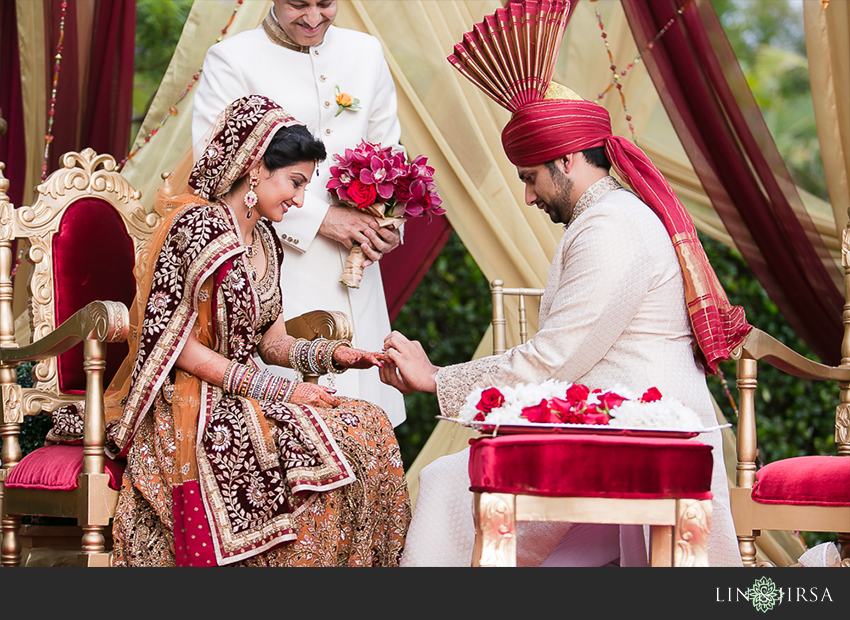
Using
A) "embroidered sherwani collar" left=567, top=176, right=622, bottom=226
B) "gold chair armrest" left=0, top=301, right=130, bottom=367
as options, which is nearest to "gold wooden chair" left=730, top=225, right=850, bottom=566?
"embroidered sherwani collar" left=567, top=176, right=622, bottom=226

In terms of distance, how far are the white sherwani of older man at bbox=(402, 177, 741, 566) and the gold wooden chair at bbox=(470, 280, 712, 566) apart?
512 mm

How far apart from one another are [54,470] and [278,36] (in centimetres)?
184

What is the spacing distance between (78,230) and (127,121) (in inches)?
37.0

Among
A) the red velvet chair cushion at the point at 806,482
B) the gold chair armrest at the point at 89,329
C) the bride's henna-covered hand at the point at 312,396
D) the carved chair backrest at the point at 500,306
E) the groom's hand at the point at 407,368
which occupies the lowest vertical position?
the red velvet chair cushion at the point at 806,482

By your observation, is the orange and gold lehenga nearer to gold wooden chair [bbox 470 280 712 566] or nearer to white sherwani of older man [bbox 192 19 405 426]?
white sherwani of older man [bbox 192 19 405 426]

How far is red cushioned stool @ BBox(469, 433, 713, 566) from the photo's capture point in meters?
2.11

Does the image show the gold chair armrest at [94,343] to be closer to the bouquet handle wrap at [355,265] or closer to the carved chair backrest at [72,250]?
the carved chair backrest at [72,250]

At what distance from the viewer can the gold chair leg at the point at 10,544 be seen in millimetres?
2979

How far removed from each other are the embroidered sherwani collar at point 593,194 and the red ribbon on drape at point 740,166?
1152 millimetres

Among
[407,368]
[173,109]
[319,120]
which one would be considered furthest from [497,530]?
[173,109]

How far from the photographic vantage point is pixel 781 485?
283 cm

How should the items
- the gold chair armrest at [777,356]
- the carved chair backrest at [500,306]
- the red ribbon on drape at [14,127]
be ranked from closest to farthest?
the gold chair armrest at [777,356] < the carved chair backrest at [500,306] < the red ribbon on drape at [14,127]

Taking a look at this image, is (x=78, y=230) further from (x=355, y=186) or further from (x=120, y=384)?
(x=355, y=186)

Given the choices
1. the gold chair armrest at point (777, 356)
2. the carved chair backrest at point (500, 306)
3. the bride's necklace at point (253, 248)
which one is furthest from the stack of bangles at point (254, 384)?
the gold chair armrest at point (777, 356)
